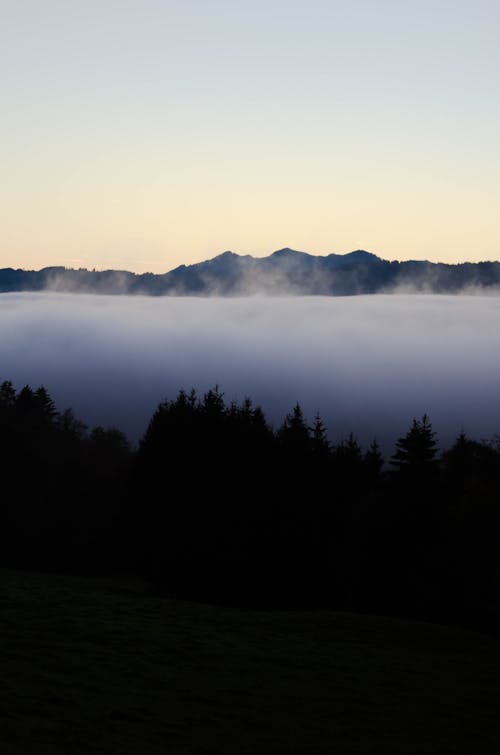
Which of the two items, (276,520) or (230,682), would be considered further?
(276,520)

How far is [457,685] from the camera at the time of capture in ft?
124

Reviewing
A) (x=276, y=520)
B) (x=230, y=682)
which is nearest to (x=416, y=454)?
(x=276, y=520)

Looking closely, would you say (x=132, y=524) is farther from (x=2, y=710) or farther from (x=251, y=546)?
(x=2, y=710)

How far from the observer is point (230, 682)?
33.6m

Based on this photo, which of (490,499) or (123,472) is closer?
(490,499)

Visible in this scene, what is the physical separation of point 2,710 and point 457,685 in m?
19.2

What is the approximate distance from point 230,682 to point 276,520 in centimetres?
4146

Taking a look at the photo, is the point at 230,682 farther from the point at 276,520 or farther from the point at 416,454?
the point at 416,454

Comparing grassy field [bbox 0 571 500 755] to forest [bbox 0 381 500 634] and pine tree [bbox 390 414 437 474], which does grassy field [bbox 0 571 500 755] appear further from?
pine tree [bbox 390 414 437 474]

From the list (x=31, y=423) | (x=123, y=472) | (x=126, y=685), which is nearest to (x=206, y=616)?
(x=126, y=685)

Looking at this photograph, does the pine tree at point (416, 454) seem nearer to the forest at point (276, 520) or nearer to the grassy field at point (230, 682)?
the forest at point (276, 520)

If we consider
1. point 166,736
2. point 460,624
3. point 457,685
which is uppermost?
point 166,736

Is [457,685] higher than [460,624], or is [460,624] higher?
[457,685]

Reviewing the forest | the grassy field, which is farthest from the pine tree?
the grassy field
